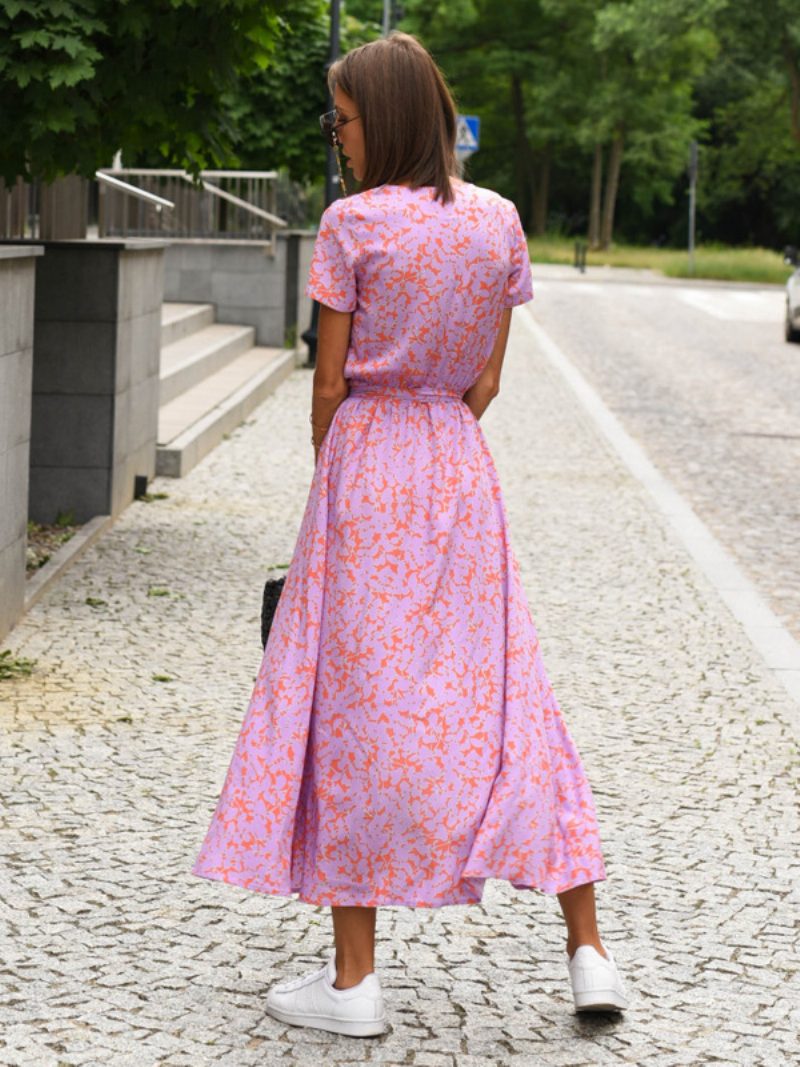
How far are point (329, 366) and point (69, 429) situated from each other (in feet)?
19.5

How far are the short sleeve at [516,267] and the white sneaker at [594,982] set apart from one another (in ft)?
3.99

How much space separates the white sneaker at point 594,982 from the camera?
3574mm

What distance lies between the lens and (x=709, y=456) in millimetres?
13617

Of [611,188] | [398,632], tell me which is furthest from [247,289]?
[611,188]

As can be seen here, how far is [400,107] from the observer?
3404 millimetres

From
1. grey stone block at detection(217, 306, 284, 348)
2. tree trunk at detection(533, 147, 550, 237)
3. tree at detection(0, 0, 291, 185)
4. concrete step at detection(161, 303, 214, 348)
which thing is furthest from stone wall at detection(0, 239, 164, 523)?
tree trunk at detection(533, 147, 550, 237)

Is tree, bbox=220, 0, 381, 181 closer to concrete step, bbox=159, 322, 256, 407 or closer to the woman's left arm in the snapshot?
concrete step, bbox=159, 322, 256, 407

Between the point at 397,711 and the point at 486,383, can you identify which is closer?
the point at 397,711

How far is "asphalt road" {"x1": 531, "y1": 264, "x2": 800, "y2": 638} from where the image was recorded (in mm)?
10375

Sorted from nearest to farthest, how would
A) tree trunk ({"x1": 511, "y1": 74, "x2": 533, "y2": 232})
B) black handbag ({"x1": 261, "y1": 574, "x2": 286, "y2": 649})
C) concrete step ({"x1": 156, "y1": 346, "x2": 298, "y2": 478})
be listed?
black handbag ({"x1": 261, "y1": 574, "x2": 286, "y2": 649}) → concrete step ({"x1": 156, "y1": 346, "x2": 298, "y2": 478}) → tree trunk ({"x1": 511, "y1": 74, "x2": 533, "y2": 232})

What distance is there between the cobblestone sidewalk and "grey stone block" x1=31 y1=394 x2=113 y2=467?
659 mm

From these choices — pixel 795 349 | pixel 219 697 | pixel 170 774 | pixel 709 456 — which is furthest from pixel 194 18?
pixel 795 349

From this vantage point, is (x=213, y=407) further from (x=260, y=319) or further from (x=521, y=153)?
(x=521, y=153)

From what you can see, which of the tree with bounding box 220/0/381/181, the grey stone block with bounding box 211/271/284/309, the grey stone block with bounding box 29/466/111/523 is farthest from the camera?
the tree with bounding box 220/0/381/181
